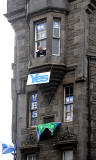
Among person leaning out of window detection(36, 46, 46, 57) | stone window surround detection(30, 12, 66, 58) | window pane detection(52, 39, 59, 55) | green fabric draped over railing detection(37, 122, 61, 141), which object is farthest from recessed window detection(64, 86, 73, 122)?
person leaning out of window detection(36, 46, 46, 57)

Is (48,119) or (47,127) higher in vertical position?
(48,119)

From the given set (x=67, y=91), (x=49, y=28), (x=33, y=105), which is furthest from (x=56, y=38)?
(x=33, y=105)

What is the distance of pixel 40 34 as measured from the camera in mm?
29234

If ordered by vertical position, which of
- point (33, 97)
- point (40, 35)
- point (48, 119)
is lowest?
point (48, 119)

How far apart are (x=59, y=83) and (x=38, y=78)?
4.34 ft

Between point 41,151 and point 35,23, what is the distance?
8.01 m

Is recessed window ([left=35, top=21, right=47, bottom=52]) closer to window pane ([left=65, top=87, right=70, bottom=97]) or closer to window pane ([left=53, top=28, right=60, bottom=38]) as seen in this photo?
window pane ([left=53, top=28, right=60, bottom=38])

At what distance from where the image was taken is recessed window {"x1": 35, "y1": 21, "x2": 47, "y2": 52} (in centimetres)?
2891

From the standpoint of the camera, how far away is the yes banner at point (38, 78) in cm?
2775

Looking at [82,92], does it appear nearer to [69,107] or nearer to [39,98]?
[69,107]

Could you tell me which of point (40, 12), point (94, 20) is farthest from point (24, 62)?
point (94, 20)

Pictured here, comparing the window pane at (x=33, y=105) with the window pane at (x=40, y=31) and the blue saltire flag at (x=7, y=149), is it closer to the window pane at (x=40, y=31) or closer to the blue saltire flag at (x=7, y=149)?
the blue saltire flag at (x=7, y=149)

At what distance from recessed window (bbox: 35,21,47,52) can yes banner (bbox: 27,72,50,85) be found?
1.75 m

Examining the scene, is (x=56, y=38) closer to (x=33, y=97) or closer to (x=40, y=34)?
(x=40, y=34)
